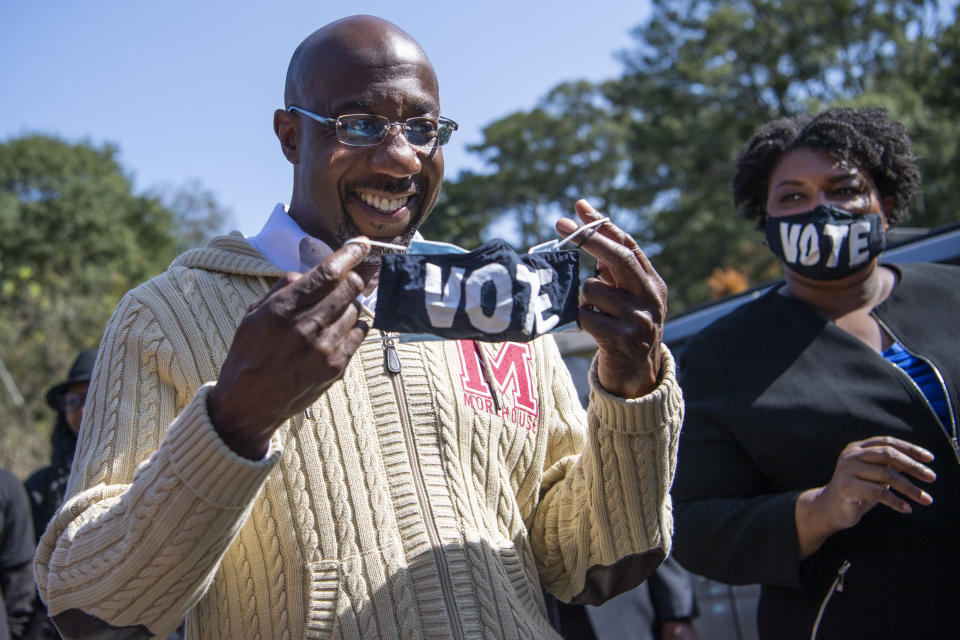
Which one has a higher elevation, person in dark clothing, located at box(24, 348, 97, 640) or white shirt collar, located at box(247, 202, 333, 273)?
white shirt collar, located at box(247, 202, 333, 273)

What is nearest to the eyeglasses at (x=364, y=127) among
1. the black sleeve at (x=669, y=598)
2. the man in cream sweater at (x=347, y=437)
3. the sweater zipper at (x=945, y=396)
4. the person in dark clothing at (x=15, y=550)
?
the man in cream sweater at (x=347, y=437)

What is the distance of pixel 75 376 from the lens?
580 cm

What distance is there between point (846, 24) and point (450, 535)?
24424 mm

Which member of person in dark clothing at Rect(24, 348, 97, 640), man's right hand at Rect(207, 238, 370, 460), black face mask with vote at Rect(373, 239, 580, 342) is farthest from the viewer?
person in dark clothing at Rect(24, 348, 97, 640)

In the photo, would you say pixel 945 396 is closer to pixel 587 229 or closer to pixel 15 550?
pixel 587 229

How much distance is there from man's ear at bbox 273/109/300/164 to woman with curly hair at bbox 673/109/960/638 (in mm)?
1548

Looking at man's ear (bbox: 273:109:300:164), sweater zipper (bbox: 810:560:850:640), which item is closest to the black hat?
man's ear (bbox: 273:109:300:164)

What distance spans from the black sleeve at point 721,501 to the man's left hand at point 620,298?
A: 48.0 inches

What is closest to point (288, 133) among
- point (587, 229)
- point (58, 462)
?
point (587, 229)

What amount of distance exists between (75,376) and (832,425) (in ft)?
15.8

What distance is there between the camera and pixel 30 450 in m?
15.4

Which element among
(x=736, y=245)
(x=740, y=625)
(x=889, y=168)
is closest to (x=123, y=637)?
(x=889, y=168)

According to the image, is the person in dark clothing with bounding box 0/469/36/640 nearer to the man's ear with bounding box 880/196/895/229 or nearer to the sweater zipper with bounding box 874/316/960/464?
the sweater zipper with bounding box 874/316/960/464

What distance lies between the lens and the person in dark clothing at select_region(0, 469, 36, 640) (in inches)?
187
